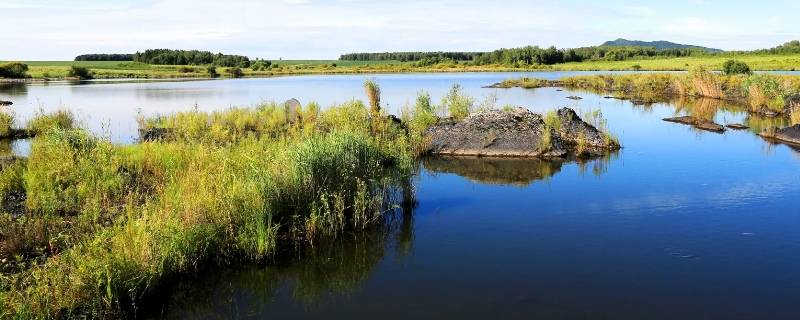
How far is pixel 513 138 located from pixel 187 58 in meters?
119

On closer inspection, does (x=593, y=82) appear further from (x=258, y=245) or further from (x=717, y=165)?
(x=258, y=245)

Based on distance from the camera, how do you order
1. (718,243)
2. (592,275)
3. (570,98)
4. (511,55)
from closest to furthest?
(592,275) → (718,243) → (570,98) → (511,55)

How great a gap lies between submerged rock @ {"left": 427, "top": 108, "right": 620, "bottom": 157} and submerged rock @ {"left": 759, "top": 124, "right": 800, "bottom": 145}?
22.6ft

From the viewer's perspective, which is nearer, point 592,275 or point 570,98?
point 592,275

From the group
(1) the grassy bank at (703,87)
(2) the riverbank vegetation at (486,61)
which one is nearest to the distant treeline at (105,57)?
(2) the riverbank vegetation at (486,61)

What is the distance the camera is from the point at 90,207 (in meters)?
9.88

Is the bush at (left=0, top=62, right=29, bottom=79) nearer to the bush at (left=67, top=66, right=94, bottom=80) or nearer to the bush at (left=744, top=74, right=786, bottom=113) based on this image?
the bush at (left=67, top=66, right=94, bottom=80)

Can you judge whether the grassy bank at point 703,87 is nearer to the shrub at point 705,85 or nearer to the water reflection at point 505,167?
the shrub at point 705,85

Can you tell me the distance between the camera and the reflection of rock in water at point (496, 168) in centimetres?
1611

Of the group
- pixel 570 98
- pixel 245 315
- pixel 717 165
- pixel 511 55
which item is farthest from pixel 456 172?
pixel 511 55

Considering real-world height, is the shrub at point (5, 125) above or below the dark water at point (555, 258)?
above

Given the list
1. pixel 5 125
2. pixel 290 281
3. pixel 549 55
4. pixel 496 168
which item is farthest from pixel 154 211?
pixel 549 55

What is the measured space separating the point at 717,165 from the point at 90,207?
1606 cm

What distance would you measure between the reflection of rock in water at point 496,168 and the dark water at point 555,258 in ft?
0.59
